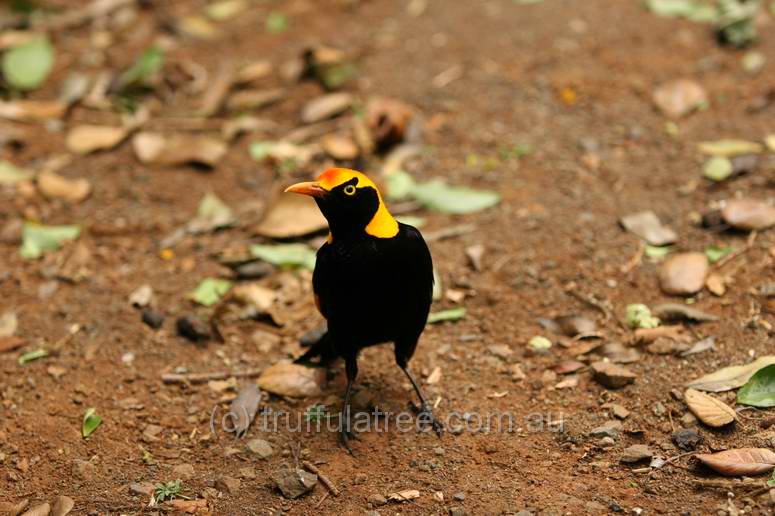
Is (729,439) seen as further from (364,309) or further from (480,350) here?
(364,309)

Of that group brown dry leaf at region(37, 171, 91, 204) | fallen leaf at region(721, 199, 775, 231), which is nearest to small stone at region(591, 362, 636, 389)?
fallen leaf at region(721, 199, 775, 231)

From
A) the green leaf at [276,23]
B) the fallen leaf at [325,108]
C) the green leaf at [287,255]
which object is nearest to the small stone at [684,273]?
the green leaf at [287,255]

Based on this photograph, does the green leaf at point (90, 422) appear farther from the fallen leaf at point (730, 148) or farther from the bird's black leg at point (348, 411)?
the fallen leaf at point (730, 148)

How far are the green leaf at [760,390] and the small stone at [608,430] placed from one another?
53cm

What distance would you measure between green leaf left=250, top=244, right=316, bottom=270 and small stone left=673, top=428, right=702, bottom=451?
2342 millimetres

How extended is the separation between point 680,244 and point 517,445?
1853 mm

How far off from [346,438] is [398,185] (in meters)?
2.29

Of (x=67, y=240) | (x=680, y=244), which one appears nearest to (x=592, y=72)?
(x=680, y=244)

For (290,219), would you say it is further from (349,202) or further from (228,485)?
(228,485)

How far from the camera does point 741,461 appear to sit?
331 cm

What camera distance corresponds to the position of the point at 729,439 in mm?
3516

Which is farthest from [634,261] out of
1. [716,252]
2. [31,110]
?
[31,110]

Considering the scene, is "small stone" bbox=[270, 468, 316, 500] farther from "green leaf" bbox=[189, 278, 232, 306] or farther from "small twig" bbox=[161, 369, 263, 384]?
"green leaf" bbox=[189, 278, 232, 306]

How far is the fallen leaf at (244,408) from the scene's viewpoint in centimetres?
399
